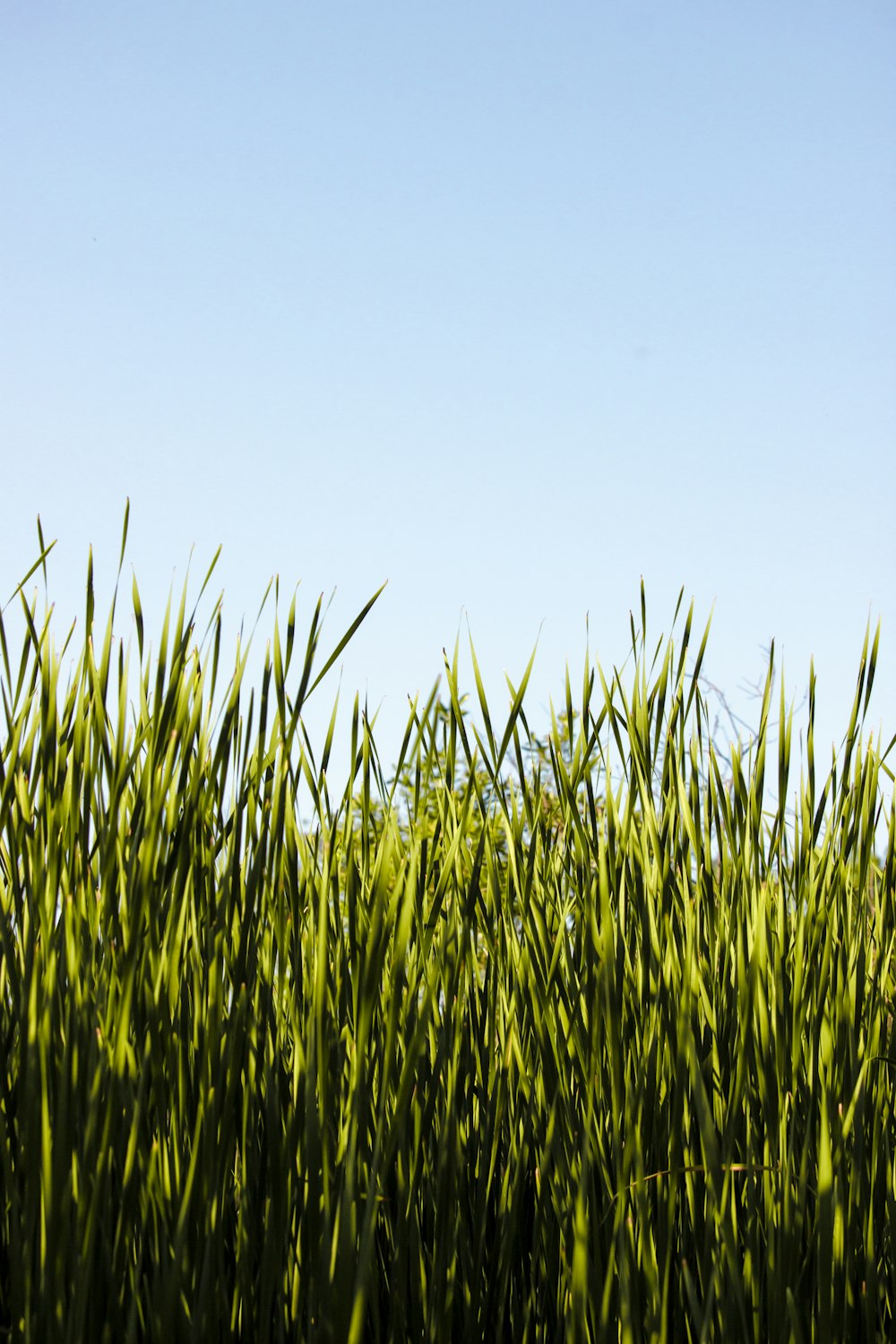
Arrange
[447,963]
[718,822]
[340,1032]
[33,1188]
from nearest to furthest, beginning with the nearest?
[33,1188]
[340,1032]
[447,963]
[718,822]

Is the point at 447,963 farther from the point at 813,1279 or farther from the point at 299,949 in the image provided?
the point at 813,1279

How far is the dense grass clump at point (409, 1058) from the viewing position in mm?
1164

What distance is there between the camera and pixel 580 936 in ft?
4.89

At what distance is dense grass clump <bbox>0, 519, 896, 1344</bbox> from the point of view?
116cm

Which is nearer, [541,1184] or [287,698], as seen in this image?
[541,1184]

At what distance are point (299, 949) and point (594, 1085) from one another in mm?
402

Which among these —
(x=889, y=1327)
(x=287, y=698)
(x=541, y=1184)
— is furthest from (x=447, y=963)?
(x=889, y=1327)

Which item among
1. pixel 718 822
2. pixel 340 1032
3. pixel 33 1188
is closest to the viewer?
pixel 33 1188

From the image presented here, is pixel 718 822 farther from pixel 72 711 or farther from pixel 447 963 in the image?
pixel 72 711

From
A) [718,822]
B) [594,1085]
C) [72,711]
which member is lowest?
[594,1085]

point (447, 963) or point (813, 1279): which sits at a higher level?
point (447, 963)

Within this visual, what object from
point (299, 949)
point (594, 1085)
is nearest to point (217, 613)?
point (299, 949)

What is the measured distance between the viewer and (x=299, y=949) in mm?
1352

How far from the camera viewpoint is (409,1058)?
117 cm
